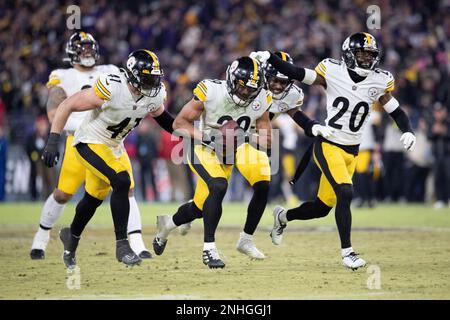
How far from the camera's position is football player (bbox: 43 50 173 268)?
7.57 metres

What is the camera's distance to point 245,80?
25.5ft

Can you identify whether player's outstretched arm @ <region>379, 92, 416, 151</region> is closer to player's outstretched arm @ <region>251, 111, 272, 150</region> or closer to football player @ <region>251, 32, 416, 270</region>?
football player @ <region>251, 32, 416, 270</region>

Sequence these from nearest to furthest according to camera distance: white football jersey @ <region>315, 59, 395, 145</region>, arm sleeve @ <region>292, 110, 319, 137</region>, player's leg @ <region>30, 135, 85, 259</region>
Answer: white football jersey @ <region>315, 59, 395, 145</region> < arm sleeve @ <region>292, 110, 319, 137</region> < player's leg @ <region>30, 135, 85, 259</region>

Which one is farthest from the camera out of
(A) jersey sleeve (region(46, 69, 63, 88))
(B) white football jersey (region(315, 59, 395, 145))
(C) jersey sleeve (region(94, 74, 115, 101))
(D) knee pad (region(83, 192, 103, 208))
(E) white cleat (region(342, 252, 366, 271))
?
(A) jersey sleeve (region(46, 69, 63, 88))

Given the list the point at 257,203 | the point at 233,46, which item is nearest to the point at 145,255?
the point at 257,203

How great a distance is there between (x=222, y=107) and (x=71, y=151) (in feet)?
5.26

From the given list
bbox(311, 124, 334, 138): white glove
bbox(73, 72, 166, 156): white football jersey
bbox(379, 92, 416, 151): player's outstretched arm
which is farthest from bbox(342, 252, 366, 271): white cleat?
bbox(73, 72, 166, 156): white football jersey

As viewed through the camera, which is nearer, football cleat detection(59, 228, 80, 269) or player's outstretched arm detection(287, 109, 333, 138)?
football cleat detection(59, 228, 80, 269)

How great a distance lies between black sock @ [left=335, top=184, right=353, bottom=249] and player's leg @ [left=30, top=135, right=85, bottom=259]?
2.58 meters

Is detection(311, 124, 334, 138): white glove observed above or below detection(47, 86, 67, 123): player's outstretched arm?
below

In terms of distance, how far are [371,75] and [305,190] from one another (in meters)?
8.58

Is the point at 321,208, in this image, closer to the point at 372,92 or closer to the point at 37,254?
the point at 372,92

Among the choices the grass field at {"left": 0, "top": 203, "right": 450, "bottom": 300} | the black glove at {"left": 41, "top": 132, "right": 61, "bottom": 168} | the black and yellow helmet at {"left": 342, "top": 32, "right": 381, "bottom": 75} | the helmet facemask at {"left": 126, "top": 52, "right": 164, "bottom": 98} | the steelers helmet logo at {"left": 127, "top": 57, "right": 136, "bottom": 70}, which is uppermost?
the black and yellow helmet at {"left": 342, "top": 32, "right": 381, "bottom": 75}

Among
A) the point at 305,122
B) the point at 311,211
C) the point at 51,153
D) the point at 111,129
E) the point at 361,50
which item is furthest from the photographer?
the point at 311,211
